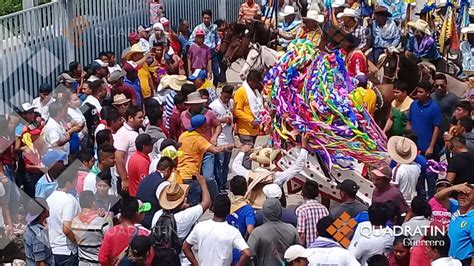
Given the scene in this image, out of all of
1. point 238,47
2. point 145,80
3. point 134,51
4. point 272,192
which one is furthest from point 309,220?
point 238,47

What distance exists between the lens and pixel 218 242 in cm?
845

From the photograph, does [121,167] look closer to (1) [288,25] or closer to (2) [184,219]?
(2) [184,219]

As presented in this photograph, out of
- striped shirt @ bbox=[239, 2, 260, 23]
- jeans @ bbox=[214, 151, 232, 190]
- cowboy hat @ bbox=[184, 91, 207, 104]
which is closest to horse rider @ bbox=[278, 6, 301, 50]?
striped shirt @ bbox=[239, 2, 260, 23]

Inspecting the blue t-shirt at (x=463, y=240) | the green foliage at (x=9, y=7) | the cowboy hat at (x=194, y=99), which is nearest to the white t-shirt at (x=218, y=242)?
the blue t-shirt at (x=463, y=240)

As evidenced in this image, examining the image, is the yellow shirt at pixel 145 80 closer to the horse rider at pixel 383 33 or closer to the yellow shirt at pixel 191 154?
the yellow shirt at pixel 191 154

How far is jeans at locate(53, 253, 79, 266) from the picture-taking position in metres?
9.29

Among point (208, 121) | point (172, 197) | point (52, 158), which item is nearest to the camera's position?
point (172, 197)

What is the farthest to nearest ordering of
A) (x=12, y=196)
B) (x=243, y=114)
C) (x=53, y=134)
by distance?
(x=243, y=114) → (x=53, y=134) → (x=12, y=196)

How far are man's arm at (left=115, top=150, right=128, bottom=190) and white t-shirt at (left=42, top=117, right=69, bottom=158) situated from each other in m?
0.73

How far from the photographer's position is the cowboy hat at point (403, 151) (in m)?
10.6

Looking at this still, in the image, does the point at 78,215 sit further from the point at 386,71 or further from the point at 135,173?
the point at 386,71

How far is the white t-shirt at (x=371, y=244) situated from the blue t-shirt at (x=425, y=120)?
408 cm

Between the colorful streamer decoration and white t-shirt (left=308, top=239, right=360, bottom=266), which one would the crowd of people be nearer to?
white t-shirt (left=308, top=239, right=360, bottom=266)

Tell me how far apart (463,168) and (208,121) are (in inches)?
119
